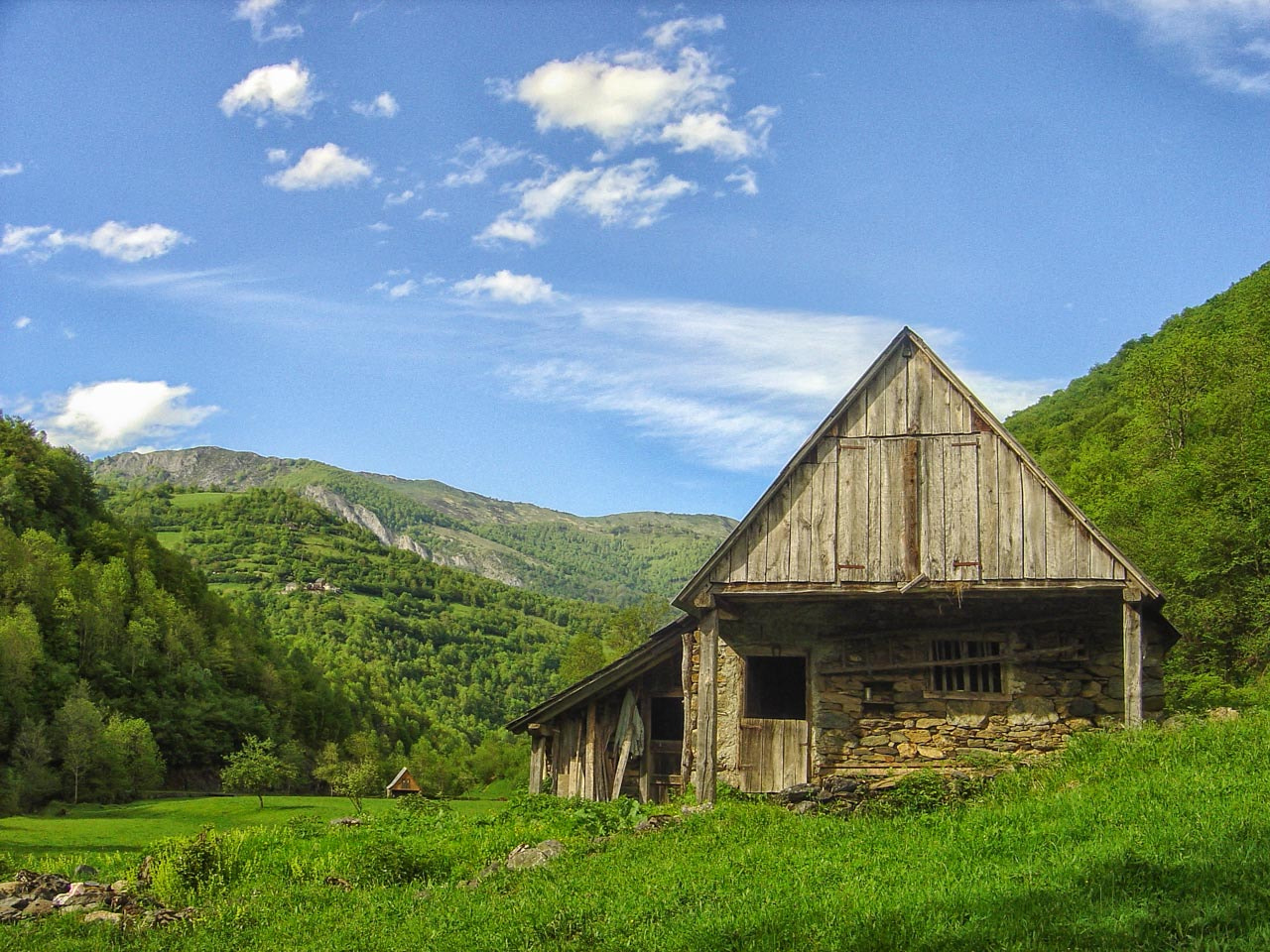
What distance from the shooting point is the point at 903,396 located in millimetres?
17484

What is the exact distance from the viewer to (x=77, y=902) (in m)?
12.0

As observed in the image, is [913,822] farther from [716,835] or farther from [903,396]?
[903,396]

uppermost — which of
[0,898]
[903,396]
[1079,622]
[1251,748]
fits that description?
[903,396]

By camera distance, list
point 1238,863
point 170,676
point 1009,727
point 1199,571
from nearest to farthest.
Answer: point 1238,863 < point 1009,727 < point 1199,571 < point 170,676

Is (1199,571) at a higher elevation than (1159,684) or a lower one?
higher

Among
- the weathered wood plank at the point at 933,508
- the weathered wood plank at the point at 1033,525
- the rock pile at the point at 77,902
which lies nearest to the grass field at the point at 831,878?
the rock pile at the point at 77,902

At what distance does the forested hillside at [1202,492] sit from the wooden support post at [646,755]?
1451cm

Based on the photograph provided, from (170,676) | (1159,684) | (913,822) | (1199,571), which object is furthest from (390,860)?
(170,676)

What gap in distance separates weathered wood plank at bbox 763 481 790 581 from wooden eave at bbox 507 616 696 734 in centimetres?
383

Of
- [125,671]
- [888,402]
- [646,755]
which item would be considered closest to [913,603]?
[888,402]

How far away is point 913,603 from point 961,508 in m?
2.26

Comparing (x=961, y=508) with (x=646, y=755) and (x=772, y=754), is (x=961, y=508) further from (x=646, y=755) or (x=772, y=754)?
(x=646, y=755)

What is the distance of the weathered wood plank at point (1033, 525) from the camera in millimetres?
16016

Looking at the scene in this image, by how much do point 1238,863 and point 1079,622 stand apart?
9.38 meters
